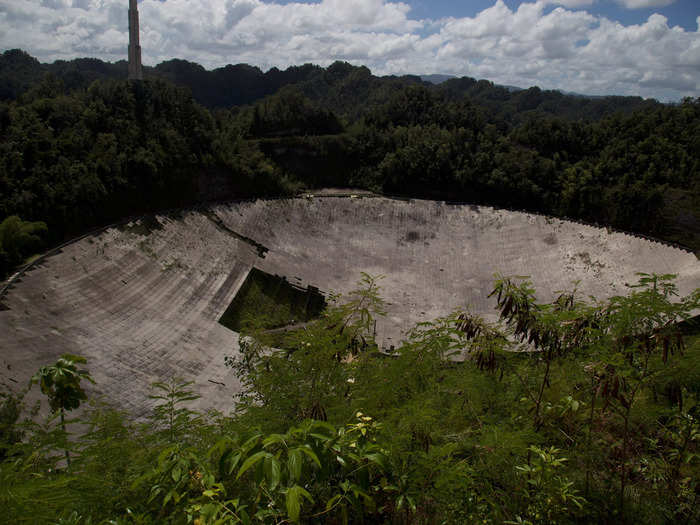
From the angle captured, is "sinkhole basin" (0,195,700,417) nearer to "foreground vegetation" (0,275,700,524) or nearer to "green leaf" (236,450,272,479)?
"foreground vegetation" (0,275,700,524)

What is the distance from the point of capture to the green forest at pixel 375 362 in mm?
2818

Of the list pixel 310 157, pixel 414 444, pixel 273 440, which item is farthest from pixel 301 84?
pixel 273 440

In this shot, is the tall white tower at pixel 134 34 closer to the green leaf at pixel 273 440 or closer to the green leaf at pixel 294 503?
the green leaf at pixel 273 440

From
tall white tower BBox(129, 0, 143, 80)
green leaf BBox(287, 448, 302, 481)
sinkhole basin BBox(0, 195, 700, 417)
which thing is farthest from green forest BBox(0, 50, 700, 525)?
tall white tower BBox(129, 0, 143, 80)

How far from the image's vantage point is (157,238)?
62.6ft

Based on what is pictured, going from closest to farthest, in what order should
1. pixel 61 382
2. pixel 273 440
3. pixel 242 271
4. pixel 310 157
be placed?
pixel 273 440
pixel 61 382
pixel 242 271
pixel 310 157

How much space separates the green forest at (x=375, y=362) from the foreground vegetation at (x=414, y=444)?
2 cm

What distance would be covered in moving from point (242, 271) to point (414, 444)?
664 inches

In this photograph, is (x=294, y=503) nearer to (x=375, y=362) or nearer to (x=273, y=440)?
(x=273, y=440)

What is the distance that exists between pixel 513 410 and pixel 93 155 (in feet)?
77.5

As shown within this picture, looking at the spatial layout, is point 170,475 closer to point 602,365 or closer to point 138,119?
point 602,365

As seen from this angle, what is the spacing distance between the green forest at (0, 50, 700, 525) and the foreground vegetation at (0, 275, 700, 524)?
23 millimetres

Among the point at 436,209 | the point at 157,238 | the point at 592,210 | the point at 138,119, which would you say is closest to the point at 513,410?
the point at 157,238

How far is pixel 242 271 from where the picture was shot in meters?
19.7
